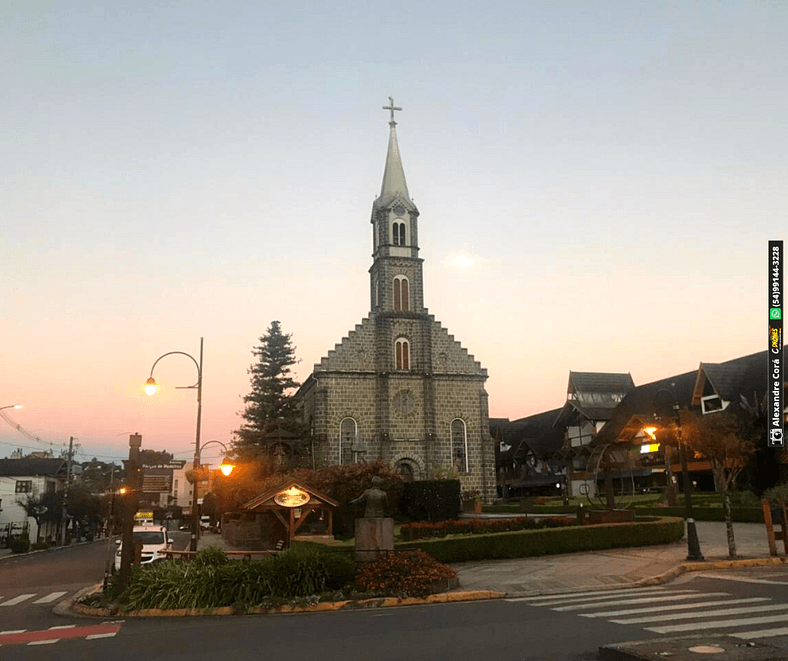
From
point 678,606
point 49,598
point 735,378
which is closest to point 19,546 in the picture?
point 49,598

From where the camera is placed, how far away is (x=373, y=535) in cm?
1792

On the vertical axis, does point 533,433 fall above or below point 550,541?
above

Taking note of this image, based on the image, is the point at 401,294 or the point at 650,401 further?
the point at 650,401

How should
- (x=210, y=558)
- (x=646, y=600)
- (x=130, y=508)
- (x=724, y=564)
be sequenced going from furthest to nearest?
(x=724, y=564), (x=130, y=508), (x=210, y=558), (x=646, y=600)

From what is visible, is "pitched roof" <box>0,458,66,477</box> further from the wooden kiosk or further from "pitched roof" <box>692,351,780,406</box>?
"pitched roof" <box>692,351,780,406</box>

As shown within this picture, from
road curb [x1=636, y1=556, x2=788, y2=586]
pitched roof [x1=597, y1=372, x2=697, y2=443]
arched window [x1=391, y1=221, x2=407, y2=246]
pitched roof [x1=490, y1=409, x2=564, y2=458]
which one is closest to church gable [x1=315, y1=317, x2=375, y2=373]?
arched window [x1=391, y1=221, x2=407, y2=246]

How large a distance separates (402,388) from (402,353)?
3078 millimetres

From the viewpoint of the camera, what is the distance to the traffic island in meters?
7.88

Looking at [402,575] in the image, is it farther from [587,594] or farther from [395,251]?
[395,251]

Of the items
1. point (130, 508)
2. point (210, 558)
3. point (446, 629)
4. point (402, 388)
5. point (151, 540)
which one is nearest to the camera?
point (446, 629)

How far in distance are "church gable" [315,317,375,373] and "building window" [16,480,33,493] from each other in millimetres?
36745

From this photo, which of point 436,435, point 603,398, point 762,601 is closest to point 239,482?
point 436,435

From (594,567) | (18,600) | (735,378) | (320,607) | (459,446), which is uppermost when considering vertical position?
(735,378)

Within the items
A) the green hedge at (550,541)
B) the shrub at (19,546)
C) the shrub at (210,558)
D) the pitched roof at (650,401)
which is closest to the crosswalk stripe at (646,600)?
the shrub at (210,558)
